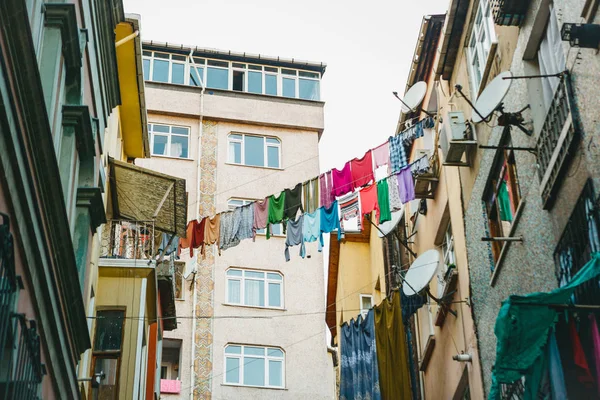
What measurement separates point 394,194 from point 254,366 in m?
12.2

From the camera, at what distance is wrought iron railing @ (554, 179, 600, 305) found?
10672 millimetres

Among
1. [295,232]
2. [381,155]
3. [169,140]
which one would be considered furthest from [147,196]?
[169,140]

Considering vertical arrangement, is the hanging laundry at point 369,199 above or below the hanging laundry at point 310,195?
below

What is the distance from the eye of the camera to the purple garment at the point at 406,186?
70.6 feet

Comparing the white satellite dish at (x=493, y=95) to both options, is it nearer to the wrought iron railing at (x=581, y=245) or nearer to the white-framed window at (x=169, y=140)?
the wrought iron railing at (x=581, y=245)

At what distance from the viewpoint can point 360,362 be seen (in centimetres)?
2177

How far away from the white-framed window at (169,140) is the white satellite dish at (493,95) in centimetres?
2231

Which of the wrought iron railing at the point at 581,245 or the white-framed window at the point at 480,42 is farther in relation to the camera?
the white-framed window at the point at 480,42

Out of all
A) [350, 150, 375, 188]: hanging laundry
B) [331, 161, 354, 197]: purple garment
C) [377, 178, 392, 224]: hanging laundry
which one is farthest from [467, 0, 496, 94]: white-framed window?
[331, 161, 354, 197]: purple garment

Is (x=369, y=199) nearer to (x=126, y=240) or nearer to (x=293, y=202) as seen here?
(x=293, y=202)

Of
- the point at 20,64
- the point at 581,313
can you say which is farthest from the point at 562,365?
the point at 20,64

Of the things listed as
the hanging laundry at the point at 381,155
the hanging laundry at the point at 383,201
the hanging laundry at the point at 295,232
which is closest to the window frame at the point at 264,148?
the hanging laundry at the point at 295,232

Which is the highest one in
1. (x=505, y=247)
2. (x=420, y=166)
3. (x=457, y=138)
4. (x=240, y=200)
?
(x=240, y=200)

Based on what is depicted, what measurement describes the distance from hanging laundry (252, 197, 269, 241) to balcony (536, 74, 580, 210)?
1272 cm
